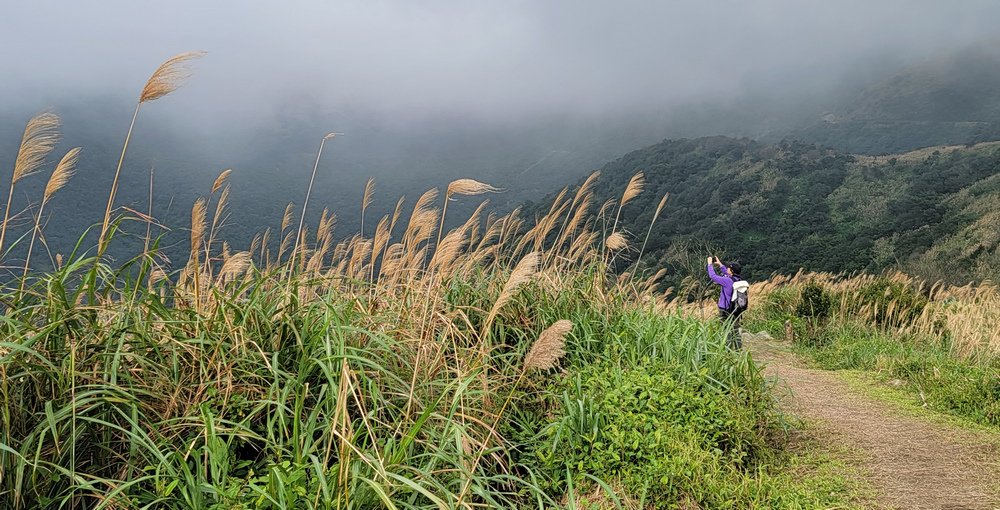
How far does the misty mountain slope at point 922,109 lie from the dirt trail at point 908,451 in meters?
108

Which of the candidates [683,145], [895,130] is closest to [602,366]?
[683,145]

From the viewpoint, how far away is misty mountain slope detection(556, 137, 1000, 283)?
36.7 m

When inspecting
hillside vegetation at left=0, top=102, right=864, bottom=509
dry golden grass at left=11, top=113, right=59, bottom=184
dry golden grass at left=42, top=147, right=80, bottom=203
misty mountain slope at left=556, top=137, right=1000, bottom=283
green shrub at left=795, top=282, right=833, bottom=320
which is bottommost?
misty mountain slope at left=556, top=137, right=1000, bottom=283

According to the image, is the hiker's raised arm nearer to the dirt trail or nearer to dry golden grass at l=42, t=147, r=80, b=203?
the dirt trail

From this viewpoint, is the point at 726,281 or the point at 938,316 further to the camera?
the point at 938,316

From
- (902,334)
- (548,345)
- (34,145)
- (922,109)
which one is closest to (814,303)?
(902,334)

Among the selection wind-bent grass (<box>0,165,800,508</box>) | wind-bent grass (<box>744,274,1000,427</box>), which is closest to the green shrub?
wind-bent grass (<box>744,274,1000,427</box>)

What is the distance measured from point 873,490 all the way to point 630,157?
8931cm

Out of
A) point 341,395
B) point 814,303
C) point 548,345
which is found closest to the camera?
point 341,395

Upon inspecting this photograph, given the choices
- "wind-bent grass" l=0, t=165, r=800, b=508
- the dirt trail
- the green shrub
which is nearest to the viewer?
"wind-bent grass" l=0, t=165, r=800, b=508

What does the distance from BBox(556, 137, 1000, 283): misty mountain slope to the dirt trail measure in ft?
64.5

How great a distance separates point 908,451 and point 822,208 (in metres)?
58.2

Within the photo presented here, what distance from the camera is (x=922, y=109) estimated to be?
5723 inches

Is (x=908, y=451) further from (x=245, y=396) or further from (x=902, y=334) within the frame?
(x=902, y=334)
